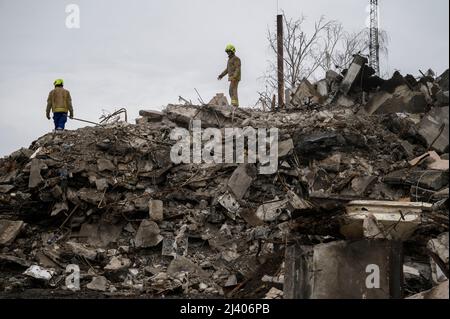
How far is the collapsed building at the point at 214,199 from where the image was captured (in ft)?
16.7

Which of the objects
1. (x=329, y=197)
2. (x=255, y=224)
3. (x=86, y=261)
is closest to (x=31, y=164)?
(x=86, y=261)

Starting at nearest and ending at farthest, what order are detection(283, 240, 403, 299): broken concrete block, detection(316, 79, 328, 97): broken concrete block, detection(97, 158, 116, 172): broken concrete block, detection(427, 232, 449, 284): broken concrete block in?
detection(283, 240, 403, 299): broken concrete block < detection(427, 232, 449, 284): broken concrete block < detection(97, 158, 116, 172): broken concrete block < detection(316, 79, 328, 97): broken concrete block

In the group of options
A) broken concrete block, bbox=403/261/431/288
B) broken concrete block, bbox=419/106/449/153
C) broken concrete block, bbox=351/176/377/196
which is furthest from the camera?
broken concrete block, bbox=419/106/449/153

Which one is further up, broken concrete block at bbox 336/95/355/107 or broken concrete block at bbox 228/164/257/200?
broken concrete block at bbox 336/95/355/107

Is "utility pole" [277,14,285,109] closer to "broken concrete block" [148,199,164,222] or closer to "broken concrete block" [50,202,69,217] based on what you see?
"broken concrete block" [148,199,164,222]

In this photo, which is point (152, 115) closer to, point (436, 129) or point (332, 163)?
point (332, 163)

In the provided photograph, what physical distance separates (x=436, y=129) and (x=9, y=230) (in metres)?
6.82

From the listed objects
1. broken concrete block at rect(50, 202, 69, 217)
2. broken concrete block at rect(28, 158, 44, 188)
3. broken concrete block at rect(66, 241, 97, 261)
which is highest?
broken concrete block at rect(28, 158, 44, 188)

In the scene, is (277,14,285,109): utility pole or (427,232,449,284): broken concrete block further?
(277,14,285,109): utility pole

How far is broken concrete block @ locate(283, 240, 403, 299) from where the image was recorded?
158 inches

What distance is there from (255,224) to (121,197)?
2.20 m

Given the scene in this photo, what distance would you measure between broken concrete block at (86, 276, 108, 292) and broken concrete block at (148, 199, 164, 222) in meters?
1.26

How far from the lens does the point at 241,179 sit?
7.62 meters

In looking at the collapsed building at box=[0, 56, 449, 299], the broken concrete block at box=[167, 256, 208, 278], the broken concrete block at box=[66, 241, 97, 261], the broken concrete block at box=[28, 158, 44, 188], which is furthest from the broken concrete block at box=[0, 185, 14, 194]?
the broken concrete block at box=[167, 256, 208, 278]
